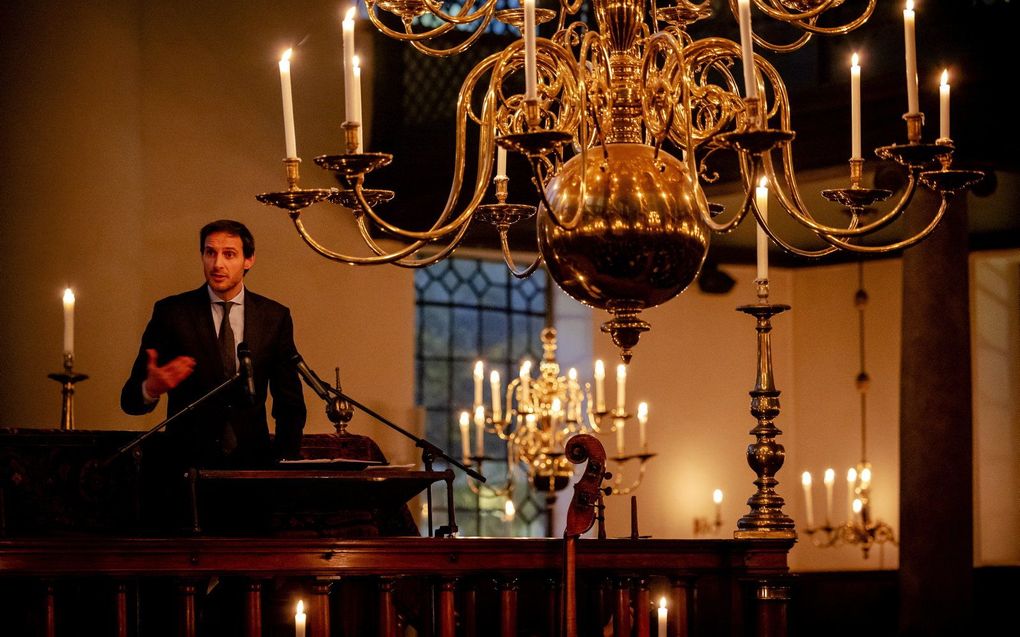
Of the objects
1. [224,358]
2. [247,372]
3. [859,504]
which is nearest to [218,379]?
[224,358]

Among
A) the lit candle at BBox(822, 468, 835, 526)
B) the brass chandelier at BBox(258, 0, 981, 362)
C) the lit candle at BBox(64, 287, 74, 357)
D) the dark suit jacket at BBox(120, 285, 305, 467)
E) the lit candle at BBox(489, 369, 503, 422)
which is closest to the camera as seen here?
the brass chandelier at BBox(258, 0, 981, 362)

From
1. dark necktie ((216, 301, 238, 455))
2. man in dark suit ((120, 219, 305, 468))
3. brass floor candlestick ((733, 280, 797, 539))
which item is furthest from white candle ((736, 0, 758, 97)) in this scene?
dark necktie ((216, 301, 238, 455))

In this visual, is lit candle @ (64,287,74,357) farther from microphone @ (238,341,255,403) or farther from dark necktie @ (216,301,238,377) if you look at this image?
microphone @ (238,341,255,403)

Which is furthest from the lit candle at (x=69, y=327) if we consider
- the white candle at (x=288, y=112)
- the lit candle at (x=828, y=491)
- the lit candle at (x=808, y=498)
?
the lit candle at (x=828, y=491)

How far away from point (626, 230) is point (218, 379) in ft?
5.85

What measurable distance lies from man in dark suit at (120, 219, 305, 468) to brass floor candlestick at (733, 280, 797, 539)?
1480mm

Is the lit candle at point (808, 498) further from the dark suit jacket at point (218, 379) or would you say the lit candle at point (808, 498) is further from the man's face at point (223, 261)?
the man's face at point (223, 261)

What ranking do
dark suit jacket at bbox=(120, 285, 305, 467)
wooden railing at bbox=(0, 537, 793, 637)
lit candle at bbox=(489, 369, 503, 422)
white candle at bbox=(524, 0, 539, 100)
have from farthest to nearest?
lit candle at bbox=(489, 369, 503, 422) → dark suit jacket at bbox=(120, 285, 305, 467) → wooden railing at bbox=(0, 537, 793, 637) → white candle at bbox=(524, 0, 539, 100)

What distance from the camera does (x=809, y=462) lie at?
42.0ft

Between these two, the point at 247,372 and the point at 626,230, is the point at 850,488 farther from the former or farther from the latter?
the point at 626,230

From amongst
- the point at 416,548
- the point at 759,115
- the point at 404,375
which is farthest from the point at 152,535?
the point at 404,375

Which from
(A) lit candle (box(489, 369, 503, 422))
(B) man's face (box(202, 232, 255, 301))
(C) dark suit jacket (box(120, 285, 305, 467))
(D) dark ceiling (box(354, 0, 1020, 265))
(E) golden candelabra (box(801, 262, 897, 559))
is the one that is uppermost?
(D) dark ceiling (box(354, 0, 1020, 265))

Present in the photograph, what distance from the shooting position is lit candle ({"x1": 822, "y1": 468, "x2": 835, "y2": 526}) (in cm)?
1167

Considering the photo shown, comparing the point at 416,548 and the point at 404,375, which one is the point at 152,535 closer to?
the point at 416,548
